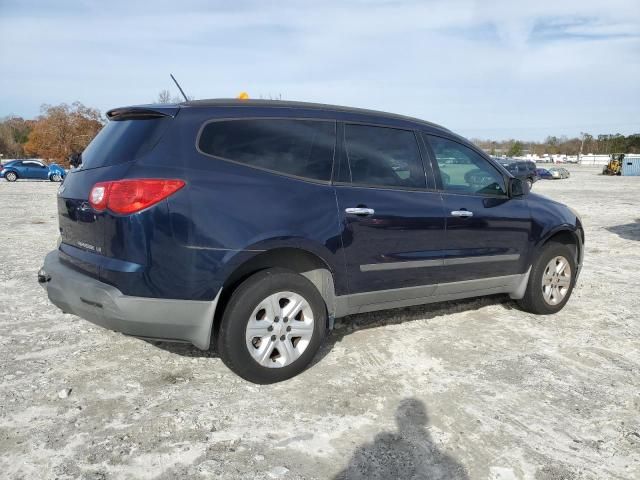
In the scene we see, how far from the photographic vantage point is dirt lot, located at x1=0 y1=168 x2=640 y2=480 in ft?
8.38

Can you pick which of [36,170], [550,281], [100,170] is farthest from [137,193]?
[36,170]

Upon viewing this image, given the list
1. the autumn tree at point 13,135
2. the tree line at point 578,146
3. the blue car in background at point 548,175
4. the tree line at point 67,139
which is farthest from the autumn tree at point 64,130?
the tree line at point 578,146

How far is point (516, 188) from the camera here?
4590 millimetres

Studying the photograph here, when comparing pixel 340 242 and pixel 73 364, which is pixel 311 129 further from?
pixel 73 364

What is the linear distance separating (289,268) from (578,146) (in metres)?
132

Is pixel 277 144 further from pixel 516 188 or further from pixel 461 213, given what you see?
pixel 516 188

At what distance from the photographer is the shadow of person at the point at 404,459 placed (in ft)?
8.11

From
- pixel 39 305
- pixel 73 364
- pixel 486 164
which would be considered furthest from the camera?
pixel 39 305

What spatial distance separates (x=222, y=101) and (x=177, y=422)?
205 cm

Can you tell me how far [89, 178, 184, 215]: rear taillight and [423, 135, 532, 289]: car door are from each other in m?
2.24

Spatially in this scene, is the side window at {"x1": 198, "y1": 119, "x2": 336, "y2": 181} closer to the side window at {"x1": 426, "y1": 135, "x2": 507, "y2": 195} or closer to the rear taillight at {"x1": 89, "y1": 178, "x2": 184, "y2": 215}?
the rear taillight at {"x1": 89, "y1": 178, "x2": 184, "y2": 215}

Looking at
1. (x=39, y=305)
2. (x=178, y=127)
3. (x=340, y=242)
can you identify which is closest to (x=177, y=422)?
(x=340, y=242)

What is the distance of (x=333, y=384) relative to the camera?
3410 mm

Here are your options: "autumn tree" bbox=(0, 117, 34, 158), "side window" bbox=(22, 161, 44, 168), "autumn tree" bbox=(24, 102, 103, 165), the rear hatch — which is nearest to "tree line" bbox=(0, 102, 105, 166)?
"autumn tree" bbox=(24, 102, 103, 165)
